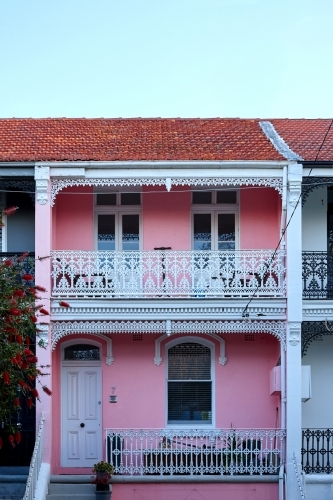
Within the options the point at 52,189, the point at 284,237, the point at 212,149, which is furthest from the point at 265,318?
the point at 52,189

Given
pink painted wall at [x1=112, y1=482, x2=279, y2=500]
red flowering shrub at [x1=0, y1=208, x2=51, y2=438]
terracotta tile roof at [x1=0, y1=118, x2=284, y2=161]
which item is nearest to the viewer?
red flowering shrub at [x1=0, y1=208, x2=51, y2=438]

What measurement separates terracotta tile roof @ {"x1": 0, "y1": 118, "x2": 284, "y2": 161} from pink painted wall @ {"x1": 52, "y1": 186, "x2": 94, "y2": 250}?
1158mm

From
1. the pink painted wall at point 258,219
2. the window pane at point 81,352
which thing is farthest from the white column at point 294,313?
the window pane at point 81,352

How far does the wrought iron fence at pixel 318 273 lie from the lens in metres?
17.3

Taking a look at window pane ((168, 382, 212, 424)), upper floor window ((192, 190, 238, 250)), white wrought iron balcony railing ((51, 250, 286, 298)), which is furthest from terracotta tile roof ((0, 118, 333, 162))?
window pane ((168, 382, 212, 424))

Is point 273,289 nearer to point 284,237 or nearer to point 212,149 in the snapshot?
point 284,237

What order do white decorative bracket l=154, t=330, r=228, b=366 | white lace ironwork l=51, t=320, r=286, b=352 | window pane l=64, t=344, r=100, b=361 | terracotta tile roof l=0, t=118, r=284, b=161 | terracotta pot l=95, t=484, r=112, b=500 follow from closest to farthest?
terracotta pot l=95, t=484, r=112, b=500, white lace ironwork l=51, t=320, r=286, b=352, terracotta tile roof l=0, t=118, r=284, b=161, white decorative bracket l=154, t=330, r=228, b=366, window pane l=64, t=344, r=100, b=361

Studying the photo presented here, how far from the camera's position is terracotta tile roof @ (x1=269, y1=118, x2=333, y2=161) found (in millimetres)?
17672

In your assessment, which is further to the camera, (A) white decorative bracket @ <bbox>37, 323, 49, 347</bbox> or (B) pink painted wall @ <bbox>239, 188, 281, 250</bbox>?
(B) pink painted wall @ <bbox>239, 188, 281, 250</bbox>

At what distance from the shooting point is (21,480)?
16.6 meters

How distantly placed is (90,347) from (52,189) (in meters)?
3.60

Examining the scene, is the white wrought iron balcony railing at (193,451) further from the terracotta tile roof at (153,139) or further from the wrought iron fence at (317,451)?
the terracotta tile roof at (153,139)

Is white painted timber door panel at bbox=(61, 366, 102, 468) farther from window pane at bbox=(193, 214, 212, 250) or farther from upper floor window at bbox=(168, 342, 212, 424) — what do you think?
window pane at bbox=(193, 214, 212, 250)

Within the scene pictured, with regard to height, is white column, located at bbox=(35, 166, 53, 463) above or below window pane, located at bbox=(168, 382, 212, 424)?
above
